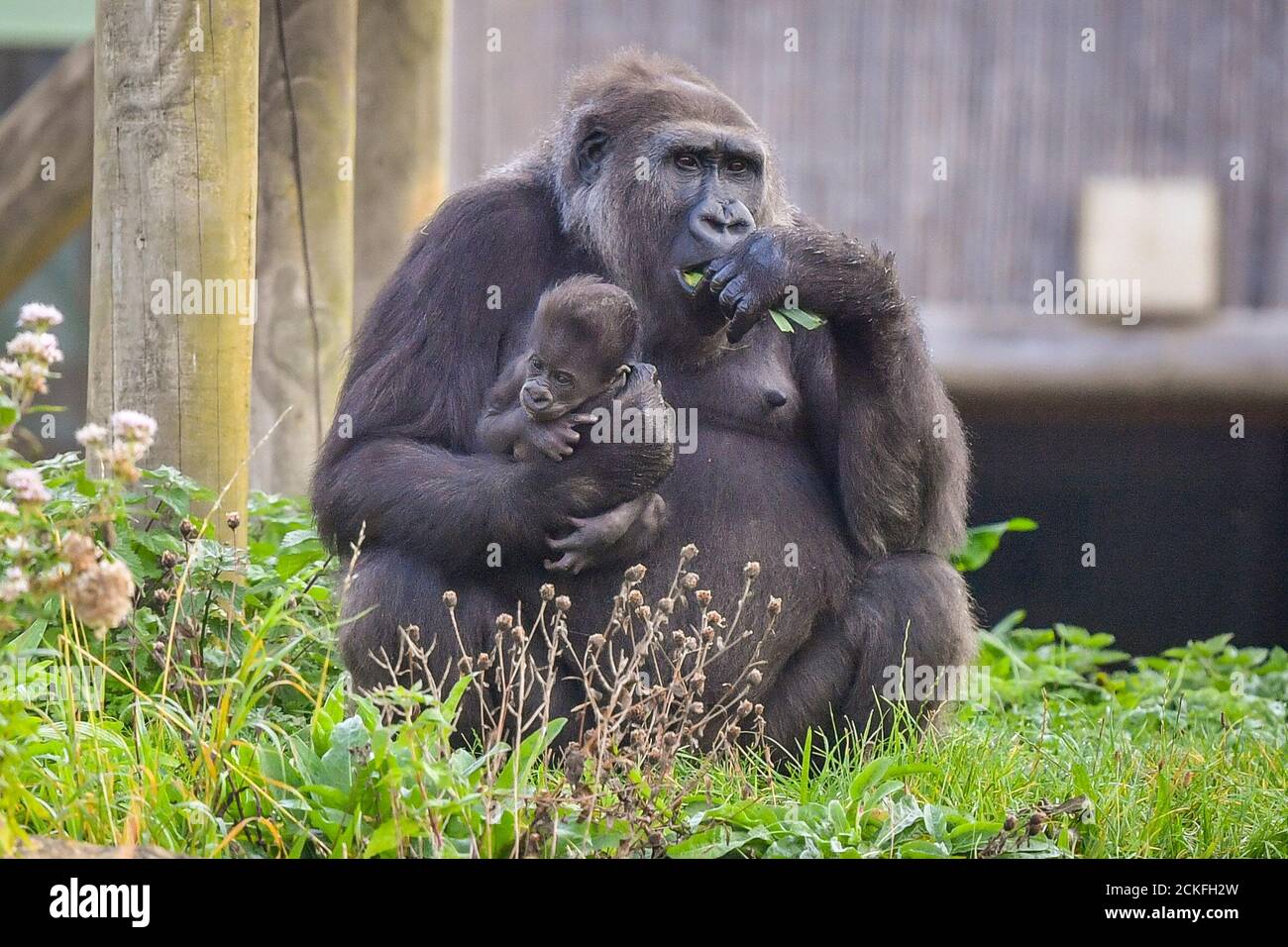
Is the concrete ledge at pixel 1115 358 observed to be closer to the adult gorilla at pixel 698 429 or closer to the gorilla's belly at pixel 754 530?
the adult gorilla at pixel 698 429

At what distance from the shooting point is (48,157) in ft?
23.3

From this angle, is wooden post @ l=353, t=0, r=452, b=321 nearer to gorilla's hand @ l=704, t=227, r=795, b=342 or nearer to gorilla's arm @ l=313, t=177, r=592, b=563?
gorilla's arm @ l=313, t=177, r=592, b=563

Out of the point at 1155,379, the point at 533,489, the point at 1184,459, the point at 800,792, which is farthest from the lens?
the point at 1184,459

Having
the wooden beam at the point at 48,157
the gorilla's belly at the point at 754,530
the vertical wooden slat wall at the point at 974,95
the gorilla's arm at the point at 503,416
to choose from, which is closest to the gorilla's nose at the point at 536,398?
the gorilla's arm at the point at 503,416

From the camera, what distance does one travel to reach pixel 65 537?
10.6 ft

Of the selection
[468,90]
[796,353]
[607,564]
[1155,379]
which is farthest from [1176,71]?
[607,564]

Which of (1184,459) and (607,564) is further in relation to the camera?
(1184,459)

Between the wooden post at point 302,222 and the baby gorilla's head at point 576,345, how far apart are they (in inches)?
84.7

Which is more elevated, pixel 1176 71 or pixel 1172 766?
pixel 1176 71

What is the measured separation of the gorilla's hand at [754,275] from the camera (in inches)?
173

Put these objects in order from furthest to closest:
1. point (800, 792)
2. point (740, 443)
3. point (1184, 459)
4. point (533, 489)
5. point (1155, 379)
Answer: point (1184, 459), point (1155, 379), point (740, 443), point (533, 489), point (800, 792)

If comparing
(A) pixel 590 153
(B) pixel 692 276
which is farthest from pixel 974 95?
(B) pixel 692 276
